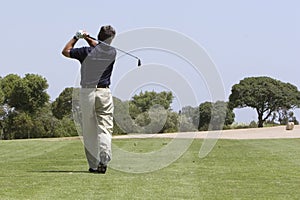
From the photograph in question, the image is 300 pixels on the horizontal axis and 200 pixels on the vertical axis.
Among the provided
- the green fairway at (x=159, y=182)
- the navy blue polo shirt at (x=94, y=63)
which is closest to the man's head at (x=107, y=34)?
the navy blue polo shirt at (x=94, y=63)

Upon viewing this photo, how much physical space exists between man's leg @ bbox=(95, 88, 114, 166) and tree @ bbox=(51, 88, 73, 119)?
130 feet

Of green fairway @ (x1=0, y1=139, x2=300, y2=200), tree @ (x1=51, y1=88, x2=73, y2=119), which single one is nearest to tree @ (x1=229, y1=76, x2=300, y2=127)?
tree @ (x1=51, y1=88, x2=73, y2=119)

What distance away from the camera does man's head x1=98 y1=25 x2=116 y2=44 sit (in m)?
10.2

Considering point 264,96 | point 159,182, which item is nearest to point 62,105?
point 264,96

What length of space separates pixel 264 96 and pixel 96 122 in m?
48.3

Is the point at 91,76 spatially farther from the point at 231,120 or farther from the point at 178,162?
the point at 231,120

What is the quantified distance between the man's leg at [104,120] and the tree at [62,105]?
39500mm

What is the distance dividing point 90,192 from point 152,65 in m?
5.64

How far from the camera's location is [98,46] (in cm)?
1012

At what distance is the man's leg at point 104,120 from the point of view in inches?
394

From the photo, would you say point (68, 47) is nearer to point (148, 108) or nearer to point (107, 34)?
point (107, 34)

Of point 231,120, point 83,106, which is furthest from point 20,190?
point 231,120

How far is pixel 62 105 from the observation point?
2015 inches

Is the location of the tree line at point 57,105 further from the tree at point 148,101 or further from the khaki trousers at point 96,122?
the khaki trousers at point 96,122
